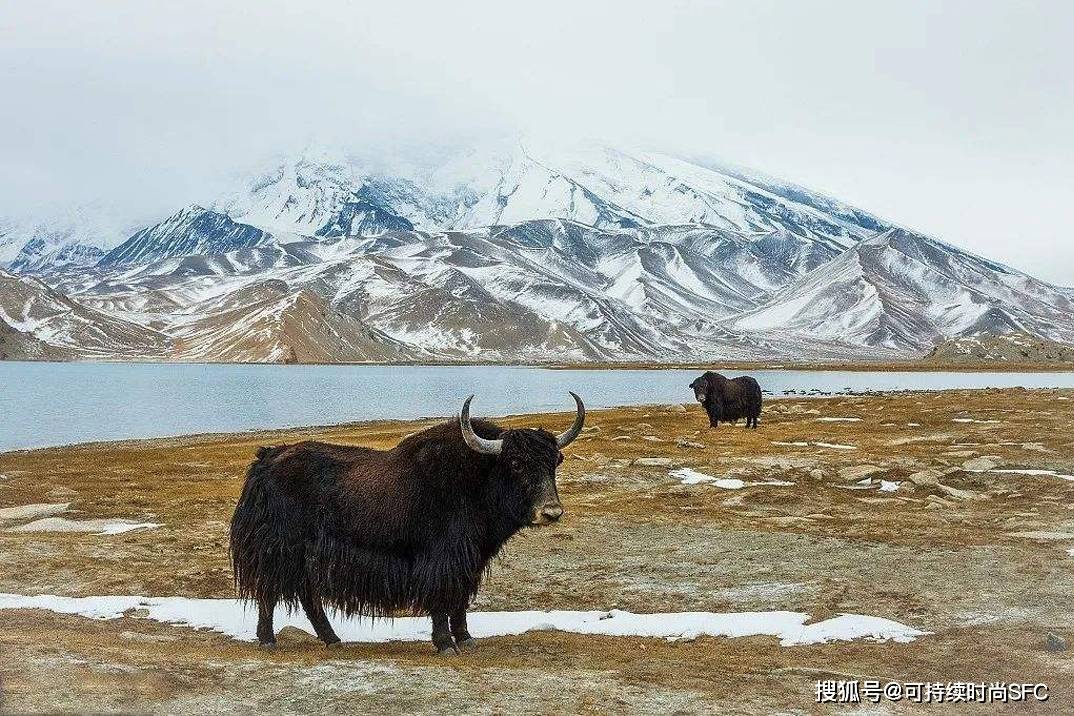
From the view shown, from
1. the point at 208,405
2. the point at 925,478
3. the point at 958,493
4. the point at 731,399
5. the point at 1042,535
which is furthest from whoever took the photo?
the point at 208,405

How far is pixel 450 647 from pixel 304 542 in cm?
172

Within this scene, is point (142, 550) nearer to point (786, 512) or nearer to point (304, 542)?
point (304, 542)

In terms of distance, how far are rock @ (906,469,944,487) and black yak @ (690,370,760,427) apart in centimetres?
1713

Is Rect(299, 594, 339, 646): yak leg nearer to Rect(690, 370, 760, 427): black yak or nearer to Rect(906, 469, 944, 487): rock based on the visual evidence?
Rect(906, 469, 944, 487): rock

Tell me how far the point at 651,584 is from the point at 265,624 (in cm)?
456

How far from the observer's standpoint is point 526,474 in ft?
29.3

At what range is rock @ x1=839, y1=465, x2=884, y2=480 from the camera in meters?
19.6

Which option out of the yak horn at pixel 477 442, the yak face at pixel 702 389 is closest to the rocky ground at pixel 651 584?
the yak horn at pixel 477 442

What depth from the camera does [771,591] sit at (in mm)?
10750

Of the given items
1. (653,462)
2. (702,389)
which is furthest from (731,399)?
(653,462)

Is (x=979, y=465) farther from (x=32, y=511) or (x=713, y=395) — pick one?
(x=32, y=511)

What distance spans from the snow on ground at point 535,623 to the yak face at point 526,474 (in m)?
1.42

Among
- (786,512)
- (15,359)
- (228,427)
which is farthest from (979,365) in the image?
(15,359)

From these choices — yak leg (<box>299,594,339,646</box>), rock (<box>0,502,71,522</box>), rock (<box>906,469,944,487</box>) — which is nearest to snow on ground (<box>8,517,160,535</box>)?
rock (<box>0,502,71,522</box>)
